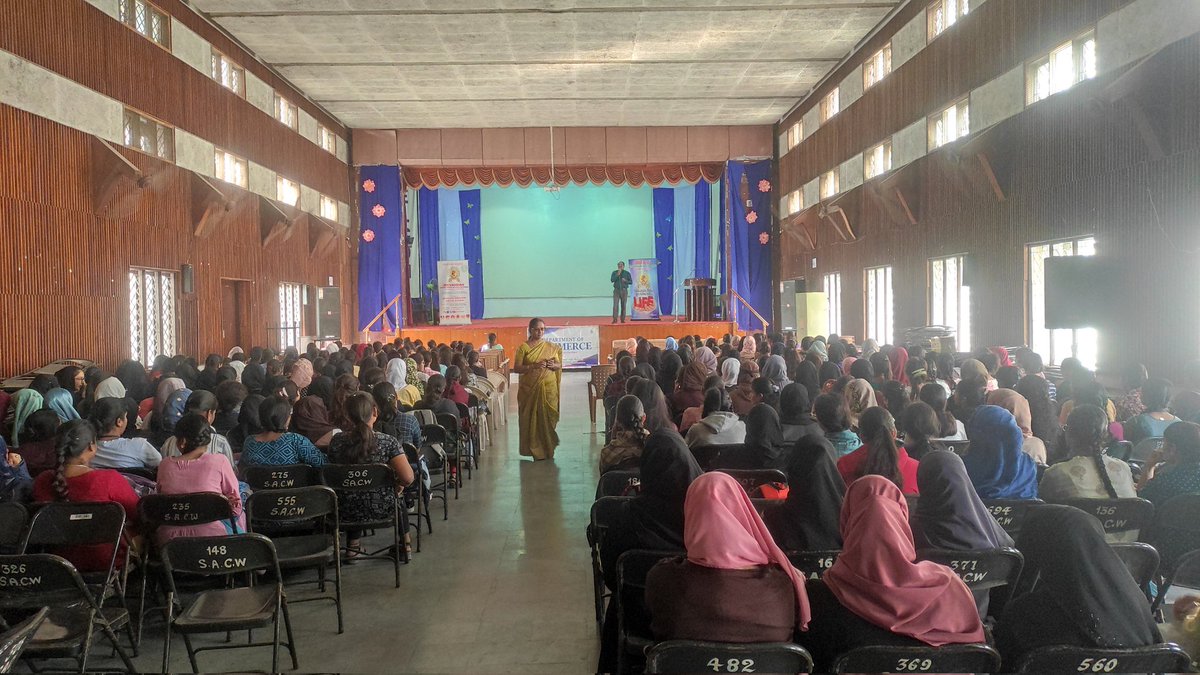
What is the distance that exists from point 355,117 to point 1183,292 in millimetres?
16320

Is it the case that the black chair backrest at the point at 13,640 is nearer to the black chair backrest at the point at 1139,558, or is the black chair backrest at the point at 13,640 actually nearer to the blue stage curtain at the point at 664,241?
the black chair backrest at the point at 1139,558

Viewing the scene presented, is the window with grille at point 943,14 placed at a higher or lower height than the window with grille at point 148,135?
higher

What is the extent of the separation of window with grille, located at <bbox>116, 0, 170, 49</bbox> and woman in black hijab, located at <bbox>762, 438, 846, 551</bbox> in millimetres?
10354

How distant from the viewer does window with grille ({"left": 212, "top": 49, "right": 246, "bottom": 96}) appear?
13367mm

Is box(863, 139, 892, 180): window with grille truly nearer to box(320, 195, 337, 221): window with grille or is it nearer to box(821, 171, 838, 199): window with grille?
box(821, 171, 838, 199): window with grille

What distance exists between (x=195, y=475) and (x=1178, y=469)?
4.39 m

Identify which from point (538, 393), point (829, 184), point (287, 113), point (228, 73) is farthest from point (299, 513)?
point (829, 184)

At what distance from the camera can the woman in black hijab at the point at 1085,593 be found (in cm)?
228

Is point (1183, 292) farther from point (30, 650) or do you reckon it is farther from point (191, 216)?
point (191, 216)

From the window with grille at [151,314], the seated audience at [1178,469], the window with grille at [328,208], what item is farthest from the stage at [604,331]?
the seated audience at [1178,469]

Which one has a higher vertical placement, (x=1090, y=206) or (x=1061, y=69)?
(x=1061, y=69)

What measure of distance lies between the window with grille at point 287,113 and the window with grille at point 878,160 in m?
10.3

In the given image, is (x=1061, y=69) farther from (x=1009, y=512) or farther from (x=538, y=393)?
(x=1009, y=512)

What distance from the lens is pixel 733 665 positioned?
8.01 feet
